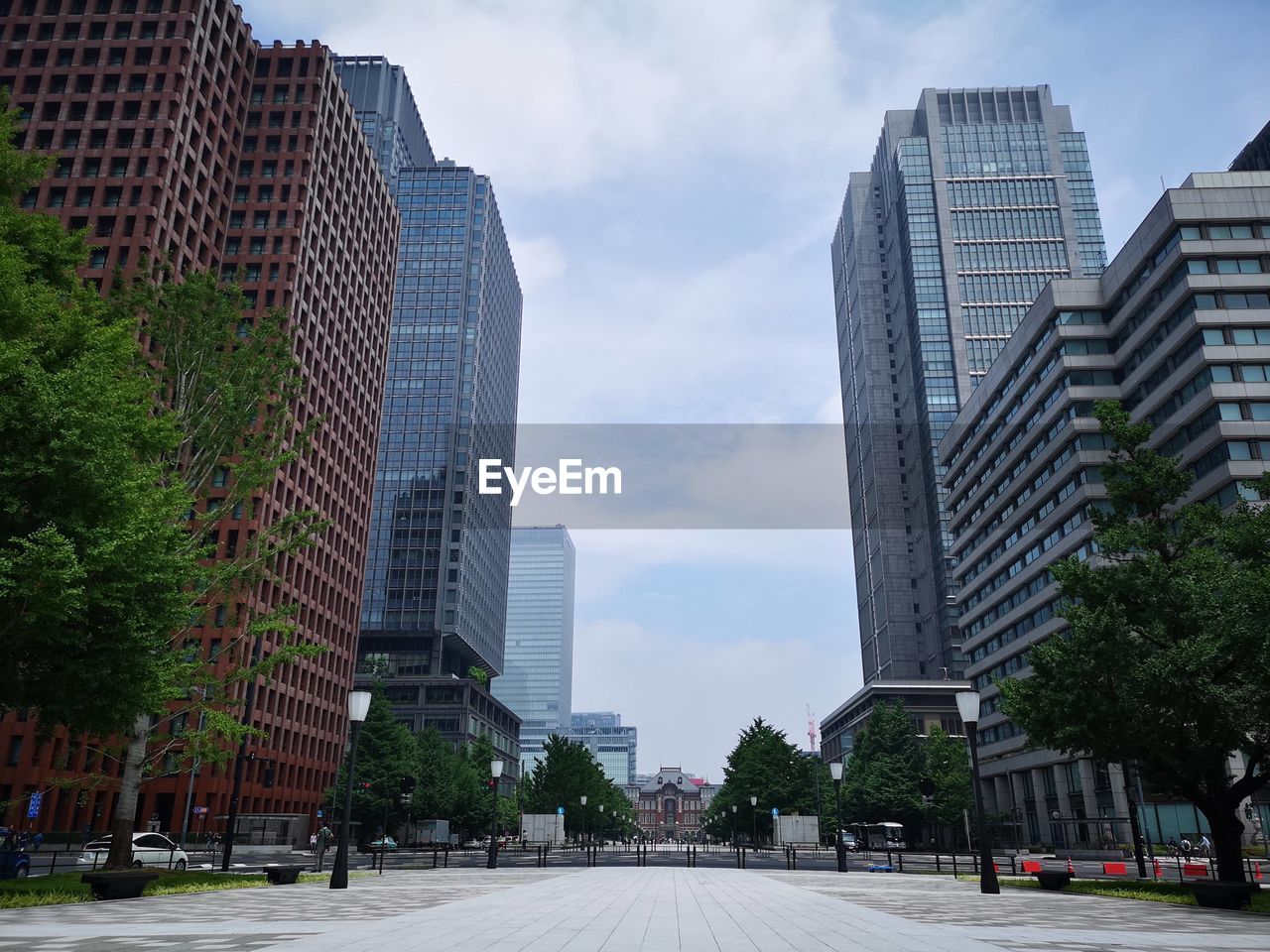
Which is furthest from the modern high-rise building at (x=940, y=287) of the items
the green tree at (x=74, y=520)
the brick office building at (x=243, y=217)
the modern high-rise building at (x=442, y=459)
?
the green tree at (x=74, y=520)

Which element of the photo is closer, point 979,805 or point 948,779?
point 979,805

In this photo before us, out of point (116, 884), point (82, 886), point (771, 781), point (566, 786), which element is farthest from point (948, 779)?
point (116, 884)

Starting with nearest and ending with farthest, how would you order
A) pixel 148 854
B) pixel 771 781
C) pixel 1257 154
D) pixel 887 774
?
1. pixel 148 854
2. pixel 887 774
3. pixel 771 781
4. pixel 1257 154

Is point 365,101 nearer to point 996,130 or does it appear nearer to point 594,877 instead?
point 996,130

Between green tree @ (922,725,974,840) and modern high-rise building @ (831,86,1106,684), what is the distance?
4746 cm

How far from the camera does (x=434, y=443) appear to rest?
136125mm

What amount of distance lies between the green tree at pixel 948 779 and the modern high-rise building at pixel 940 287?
156ft

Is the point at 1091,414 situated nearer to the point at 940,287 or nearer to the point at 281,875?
the point at 281,875

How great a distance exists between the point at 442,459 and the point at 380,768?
70.3 m

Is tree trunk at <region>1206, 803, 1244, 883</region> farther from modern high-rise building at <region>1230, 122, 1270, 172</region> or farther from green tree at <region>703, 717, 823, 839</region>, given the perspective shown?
modern high-rise building at <region>1230, 122, 1270, 172</region>

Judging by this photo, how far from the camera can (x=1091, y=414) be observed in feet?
216

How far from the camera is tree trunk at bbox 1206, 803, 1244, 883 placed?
22.8 meters

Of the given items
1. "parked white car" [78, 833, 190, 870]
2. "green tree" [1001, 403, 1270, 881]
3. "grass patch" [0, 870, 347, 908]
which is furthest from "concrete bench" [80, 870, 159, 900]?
"green tree" [1001, 403, 1270, 881]

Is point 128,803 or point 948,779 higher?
point 948,779
